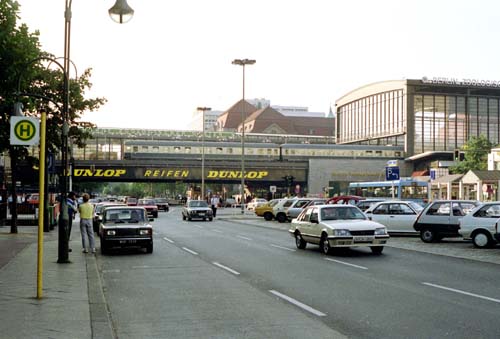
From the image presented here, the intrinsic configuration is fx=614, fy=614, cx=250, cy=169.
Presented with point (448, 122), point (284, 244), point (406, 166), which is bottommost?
point (284, 244)

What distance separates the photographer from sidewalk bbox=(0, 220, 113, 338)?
7.68m

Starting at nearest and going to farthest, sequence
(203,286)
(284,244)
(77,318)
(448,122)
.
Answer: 1. (77,318)
2. (203,286)
3. (284,244)
4. (448,122)

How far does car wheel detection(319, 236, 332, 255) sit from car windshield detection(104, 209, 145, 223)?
5.98 meters

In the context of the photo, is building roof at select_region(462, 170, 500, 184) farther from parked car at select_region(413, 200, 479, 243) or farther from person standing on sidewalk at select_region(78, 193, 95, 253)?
person standing on sidewalk at select_region(78, 193, 95, 253)

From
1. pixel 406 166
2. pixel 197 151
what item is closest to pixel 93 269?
pixel 197 151

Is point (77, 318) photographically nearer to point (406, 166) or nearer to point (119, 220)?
point (119, 220)

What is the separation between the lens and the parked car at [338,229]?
58.9 ft

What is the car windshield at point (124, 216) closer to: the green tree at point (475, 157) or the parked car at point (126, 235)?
the parked car at point (126, 235)

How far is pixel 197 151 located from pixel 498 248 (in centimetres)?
6552

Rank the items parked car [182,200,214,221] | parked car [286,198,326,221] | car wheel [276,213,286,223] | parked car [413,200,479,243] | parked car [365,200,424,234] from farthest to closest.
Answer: parked car [182,200,214,221] → car wheel [276,213,286,223] → parked car [286,198,326,221] → parked car [365,200,424,234] → parked car [413,200,479,243]

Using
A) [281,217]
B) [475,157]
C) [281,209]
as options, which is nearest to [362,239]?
[281,217]

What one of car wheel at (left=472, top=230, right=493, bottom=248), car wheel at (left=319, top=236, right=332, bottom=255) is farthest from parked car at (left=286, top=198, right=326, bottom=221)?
car wheel at (left=319, top=236, right=332, bottom=255)

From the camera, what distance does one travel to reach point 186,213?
44.4 metres

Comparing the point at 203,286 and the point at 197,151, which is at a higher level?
the point at 197,151
